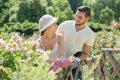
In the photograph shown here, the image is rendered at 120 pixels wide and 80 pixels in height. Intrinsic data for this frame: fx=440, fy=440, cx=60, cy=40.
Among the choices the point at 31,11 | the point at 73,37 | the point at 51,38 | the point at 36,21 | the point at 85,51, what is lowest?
the point at 36,21

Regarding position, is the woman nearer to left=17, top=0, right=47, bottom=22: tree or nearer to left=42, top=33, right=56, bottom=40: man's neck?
left=42, top=33, right=56, bottom=40: man's neck

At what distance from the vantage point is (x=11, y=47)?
4.22 m

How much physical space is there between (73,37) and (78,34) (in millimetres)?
88

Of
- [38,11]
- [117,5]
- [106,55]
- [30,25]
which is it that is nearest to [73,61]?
[106,55]

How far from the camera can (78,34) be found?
17.5 feet

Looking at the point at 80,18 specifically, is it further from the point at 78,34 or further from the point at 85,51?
the point at 85,51

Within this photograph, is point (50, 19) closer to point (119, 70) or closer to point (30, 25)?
point (119, 70)

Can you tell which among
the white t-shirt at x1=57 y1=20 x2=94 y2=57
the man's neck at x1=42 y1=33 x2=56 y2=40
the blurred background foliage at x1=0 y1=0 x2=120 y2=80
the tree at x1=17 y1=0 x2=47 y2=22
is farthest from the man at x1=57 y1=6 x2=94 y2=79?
the tree at x1=17 y1=0 x2=47 y2=22

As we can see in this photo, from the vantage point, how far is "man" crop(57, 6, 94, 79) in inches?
206

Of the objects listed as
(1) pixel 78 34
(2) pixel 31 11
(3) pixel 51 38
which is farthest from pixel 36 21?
(3) pixel 51 38

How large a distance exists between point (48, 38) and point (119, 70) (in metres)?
1.44

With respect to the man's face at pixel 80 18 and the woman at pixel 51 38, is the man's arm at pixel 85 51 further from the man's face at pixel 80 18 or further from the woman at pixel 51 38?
the woman at pixel 51 38

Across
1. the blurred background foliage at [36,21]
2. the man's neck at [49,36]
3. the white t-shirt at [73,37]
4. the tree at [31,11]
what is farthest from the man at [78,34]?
the tree at [31,11]

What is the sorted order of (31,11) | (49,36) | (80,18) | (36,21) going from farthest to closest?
1. (31,11)
2. (36,21)
3. (80,18)
4. (49,36)
